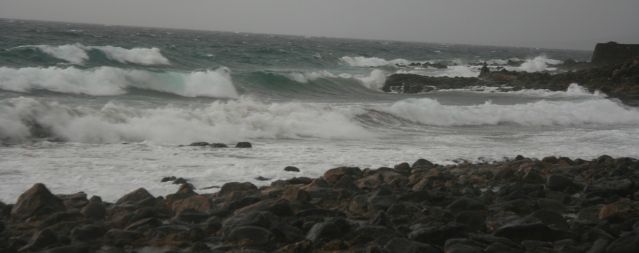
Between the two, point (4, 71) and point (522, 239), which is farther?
point (4, 71)

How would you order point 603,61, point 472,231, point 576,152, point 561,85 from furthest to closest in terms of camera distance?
point 603,61 → point 561,85 → point 576,152 → point 472,231

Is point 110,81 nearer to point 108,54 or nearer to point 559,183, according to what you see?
point 108,54

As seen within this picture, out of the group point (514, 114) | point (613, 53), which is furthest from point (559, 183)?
point (613, 53)

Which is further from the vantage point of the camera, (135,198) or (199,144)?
(199,144)

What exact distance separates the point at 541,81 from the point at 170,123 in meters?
26.1

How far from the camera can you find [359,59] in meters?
54.9

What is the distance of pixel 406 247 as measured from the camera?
4.65m

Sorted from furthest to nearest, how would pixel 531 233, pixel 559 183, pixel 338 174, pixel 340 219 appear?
pixel 338 174, pixel 559 183, pixel 340 219, pixel 531 233

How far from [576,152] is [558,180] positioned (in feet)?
16.3

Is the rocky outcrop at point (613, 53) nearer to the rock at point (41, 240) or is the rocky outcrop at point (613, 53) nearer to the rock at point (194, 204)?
the rock at point (194, 204)

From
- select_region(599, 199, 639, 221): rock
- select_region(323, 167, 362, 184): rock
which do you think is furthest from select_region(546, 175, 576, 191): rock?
select_region(323, 167, 362, 184): rock

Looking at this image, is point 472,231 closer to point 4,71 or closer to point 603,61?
point 4,71

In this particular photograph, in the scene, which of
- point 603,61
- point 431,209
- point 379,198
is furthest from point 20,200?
point 603,61

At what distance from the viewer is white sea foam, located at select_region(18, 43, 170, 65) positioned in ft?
93.1
